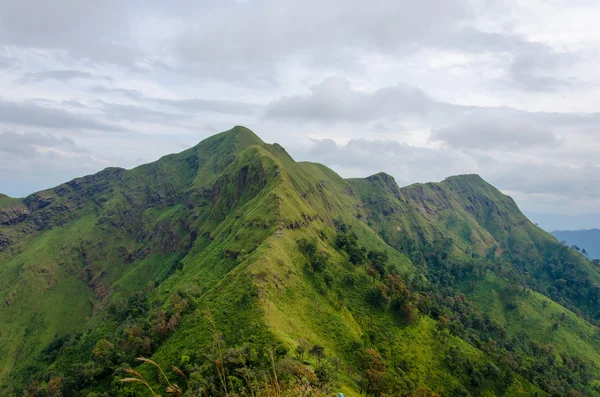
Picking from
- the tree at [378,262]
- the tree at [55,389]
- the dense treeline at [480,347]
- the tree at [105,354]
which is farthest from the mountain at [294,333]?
the tree at [55,389]

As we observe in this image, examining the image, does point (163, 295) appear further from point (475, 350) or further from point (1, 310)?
point (1, 310)

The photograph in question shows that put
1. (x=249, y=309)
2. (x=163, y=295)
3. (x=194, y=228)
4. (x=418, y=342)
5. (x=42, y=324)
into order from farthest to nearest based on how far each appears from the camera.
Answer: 1. (x=194, y=228)
2. (x=42, y=324)
3. (x=163, y=295)
4. (x=418, y=342)
5. (x=249, y=309)

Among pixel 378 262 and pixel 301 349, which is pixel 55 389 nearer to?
pixel 301 349

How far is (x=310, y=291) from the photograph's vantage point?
318 feet

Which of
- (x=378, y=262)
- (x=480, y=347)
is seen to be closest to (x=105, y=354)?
(x=378, y=262)

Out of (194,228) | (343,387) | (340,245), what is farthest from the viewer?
(194,228)

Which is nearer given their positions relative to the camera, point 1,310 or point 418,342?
point 418,342

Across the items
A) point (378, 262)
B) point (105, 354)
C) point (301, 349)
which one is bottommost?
point (105, 354)

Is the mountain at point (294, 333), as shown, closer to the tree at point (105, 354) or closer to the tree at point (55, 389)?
the tree at point (105, 354)

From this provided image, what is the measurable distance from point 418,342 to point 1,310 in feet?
750

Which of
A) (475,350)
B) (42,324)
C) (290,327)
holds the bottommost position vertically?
(42,324)

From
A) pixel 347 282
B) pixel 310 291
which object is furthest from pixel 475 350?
pixel 310 291

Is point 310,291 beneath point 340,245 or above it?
beneath

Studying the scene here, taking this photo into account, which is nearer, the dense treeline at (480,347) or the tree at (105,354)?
the tree at (105,354)
